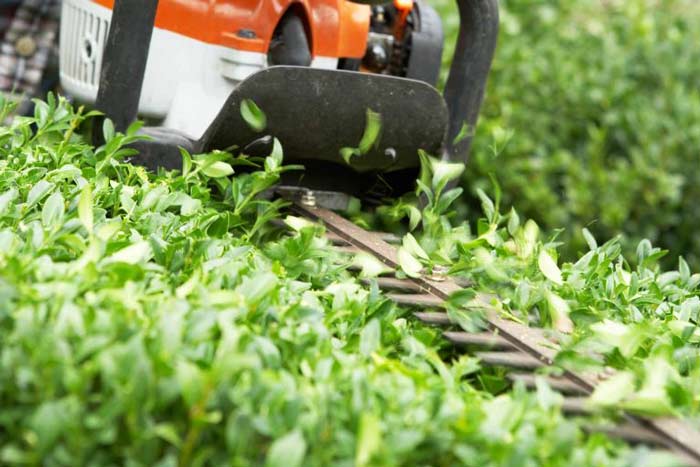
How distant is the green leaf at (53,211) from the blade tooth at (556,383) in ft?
1.89

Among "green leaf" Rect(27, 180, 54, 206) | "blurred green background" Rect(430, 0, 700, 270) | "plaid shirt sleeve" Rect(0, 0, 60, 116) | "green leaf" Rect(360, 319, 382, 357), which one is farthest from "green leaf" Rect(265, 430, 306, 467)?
"blurred green background" Rect(430, 0, 700, 270)

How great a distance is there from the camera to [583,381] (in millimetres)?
1264

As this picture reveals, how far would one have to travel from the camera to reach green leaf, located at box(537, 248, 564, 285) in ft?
5.11

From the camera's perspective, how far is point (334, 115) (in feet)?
5.97

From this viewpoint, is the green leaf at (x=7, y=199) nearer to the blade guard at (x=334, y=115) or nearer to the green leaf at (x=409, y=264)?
the blade guard at (x=334, y=115)

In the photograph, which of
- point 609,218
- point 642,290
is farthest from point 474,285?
point 609,218

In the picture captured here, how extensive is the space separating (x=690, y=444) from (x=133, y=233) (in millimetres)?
703

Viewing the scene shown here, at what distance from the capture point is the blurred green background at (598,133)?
3.59m

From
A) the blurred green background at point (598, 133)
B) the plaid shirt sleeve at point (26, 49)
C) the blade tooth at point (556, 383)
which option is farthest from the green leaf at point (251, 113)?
the blurred green background at point (598, 133)

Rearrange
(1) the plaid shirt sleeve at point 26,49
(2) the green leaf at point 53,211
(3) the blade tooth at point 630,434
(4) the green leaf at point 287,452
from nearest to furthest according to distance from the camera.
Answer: (4) the green leaf at point 287,452 < (3) the blade tooth at point 630,434 < (2) the green leaf at point 53,211 < (1) the plaid shirt sleeve at point 26,49

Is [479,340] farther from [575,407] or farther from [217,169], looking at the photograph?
[217,169]

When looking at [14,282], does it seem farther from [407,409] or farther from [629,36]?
[629,36]

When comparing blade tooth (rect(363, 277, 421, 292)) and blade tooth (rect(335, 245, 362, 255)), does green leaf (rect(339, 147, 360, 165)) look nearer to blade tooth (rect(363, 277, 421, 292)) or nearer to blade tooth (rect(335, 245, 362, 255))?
blade tooth (rect(335, 245, 362, 255))

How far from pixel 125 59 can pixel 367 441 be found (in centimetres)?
97
